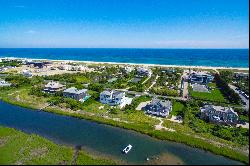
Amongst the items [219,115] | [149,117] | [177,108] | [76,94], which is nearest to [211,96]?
[177,108]

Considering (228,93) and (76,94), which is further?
(228,93)

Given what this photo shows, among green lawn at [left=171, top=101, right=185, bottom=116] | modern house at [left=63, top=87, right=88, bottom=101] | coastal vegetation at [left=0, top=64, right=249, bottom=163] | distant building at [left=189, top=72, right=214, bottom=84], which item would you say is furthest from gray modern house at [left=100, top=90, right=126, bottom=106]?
distant building at [left=189, top=72, right=214, bottom=84]

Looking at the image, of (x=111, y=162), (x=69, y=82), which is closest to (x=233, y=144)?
(x=111, y=162)

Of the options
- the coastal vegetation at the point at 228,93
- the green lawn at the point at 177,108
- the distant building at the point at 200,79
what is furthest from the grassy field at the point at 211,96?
the distant building at the point at 200,79

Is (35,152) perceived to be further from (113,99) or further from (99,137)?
(113,99)

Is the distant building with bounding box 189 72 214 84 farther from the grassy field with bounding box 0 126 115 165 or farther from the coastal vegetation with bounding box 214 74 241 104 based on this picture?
the grassy field with bounding box 0 126 115 165

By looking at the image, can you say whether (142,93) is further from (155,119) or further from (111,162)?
(111,162)

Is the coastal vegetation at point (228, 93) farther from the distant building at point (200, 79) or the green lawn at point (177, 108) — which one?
the green lawn at point (177, 108)
